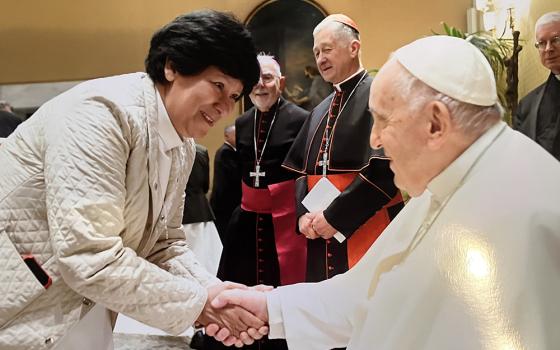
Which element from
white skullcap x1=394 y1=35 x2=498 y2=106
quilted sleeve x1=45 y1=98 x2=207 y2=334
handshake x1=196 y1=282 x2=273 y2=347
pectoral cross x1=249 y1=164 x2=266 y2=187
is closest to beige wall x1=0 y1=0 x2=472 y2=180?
pectoral cross x1=249 y1=164 x2=266 y2=187

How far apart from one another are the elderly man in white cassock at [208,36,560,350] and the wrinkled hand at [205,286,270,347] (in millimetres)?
455

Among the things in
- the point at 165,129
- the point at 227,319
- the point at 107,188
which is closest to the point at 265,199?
the point at 227,319

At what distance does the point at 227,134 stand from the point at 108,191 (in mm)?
3312

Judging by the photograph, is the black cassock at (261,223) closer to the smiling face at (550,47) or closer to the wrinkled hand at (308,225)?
the wrinkled hand at (308,225)

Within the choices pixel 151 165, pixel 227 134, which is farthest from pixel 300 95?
pixel 151 165

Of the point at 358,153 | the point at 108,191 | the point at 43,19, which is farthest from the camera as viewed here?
the point at 43,19

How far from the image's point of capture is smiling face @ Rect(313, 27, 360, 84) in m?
3.07

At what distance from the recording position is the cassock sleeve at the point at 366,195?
2639mm

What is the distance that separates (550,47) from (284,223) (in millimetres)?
2162

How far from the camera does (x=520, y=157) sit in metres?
1.20

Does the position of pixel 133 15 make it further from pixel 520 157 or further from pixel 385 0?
pixel 520 157

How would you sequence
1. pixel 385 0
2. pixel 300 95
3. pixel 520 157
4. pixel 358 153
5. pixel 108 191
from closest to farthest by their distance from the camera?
pixel 520 157 → pixel 108 191 → pixel 358 153 → pixel 385 0 → pixel 300 95

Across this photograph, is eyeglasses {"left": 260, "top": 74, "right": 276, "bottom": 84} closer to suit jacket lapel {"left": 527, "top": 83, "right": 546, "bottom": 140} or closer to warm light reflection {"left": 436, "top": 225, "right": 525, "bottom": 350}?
suit jacket lapel {"left": 527, "top": 83, "right": 546, "bottom": 140}

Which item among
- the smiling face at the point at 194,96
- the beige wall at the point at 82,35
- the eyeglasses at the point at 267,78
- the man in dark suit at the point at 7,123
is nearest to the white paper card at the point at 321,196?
the smiling face at the point at 194,96
